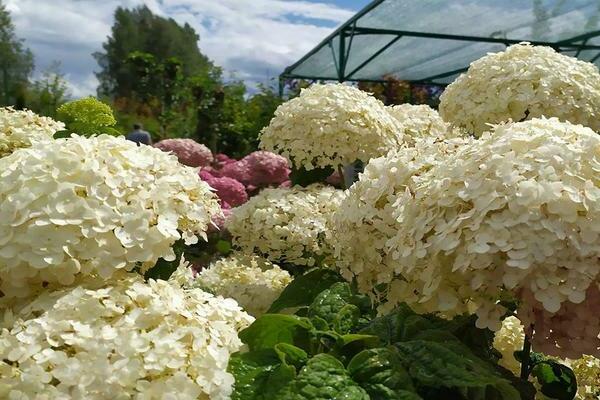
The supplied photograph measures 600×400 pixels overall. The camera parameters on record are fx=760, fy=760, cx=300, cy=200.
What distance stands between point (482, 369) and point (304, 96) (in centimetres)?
134

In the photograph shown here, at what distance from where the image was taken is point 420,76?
531 inches

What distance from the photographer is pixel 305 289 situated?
5.18 feet

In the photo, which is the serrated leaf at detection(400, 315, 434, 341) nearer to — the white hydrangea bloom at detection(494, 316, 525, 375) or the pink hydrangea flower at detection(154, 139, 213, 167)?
the white hydrangea bloom at detection(494, 316, 525, 375)

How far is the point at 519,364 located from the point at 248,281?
754mm

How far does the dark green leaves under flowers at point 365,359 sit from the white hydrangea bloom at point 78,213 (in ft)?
0.70

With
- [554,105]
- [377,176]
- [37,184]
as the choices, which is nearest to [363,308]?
[377,176]

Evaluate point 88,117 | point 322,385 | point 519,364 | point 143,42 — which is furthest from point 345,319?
point 143,42

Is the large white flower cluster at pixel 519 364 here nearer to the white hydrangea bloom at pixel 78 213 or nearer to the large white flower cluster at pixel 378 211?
the large white flower cluster at pixel 378 211

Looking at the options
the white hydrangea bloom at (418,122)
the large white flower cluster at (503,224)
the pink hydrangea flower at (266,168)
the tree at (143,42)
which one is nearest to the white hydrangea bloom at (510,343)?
the large white flower cluster at (503,224)

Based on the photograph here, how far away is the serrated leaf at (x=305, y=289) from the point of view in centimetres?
156

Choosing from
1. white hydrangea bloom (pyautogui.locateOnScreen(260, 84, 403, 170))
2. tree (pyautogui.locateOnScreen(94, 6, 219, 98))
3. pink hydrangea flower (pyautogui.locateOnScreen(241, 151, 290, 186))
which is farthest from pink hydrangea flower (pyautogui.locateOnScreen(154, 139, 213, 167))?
tree (pyautogui.locateOnScreen(94, 6, 219, 98))

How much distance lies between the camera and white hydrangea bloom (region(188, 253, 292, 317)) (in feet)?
6.25

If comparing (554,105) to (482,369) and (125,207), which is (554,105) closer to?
(482,369)

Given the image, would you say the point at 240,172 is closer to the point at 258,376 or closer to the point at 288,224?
the point at 288,224
